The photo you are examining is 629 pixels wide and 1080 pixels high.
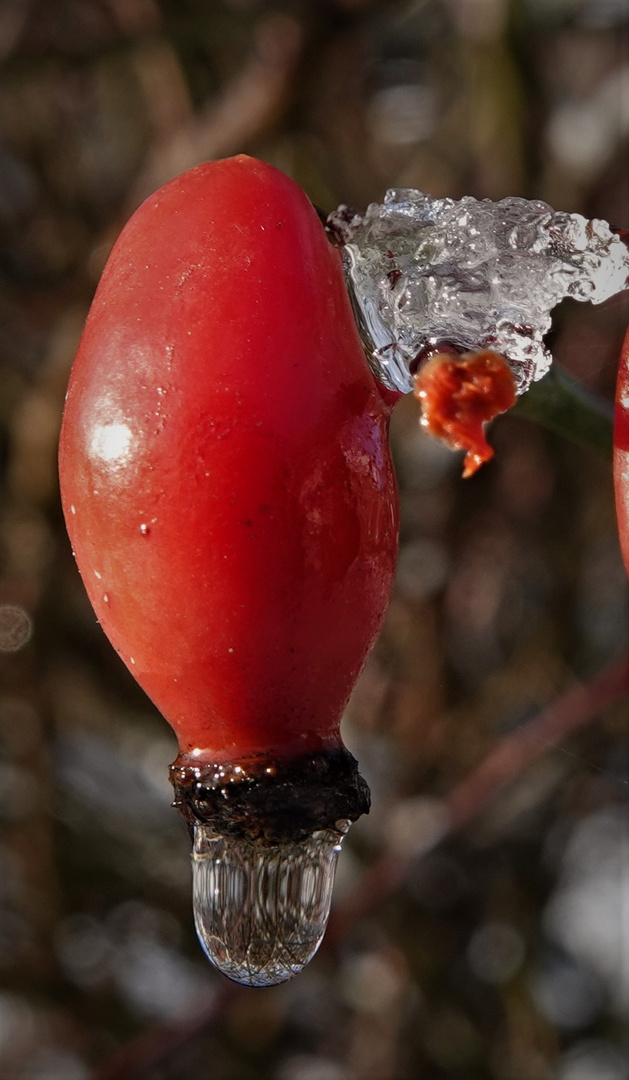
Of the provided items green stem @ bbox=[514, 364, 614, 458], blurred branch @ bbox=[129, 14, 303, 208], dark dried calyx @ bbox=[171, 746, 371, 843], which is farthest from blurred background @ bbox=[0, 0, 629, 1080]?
dark dried calyx @ bbox=[171, 746, 371, 843]

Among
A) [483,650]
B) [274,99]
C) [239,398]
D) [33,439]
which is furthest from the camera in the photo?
[483,650]

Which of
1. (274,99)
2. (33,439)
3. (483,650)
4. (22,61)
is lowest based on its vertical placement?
(483,650)

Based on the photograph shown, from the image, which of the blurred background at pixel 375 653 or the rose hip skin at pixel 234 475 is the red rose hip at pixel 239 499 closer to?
the rose hip skin at pixel 234 475

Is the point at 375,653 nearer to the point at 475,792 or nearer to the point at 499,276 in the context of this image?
the point at 475,792

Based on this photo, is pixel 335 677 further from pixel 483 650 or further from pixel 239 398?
pixel 483 650

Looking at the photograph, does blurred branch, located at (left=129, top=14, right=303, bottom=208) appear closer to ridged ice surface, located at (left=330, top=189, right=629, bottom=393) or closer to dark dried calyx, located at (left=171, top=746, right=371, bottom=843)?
ridged ice surface, located at (left=330, top=189, right=629, bottom=393)

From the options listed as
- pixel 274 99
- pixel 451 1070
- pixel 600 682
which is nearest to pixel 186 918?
pixel 451 1070

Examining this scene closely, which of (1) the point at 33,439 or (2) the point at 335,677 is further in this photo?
(1) the point at 33,439

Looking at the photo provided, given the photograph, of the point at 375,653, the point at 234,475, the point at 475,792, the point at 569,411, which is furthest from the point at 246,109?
the point at 234,475
